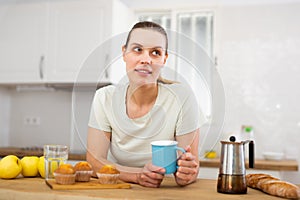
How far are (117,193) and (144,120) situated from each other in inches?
12.1

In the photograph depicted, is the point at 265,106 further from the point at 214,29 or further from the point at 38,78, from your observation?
the point at 38,78

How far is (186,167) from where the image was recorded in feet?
4.17

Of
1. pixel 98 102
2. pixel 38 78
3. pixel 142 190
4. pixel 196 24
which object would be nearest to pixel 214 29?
pixel 196 24

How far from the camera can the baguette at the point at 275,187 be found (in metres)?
1.15

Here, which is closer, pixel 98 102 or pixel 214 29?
pixel 98 102

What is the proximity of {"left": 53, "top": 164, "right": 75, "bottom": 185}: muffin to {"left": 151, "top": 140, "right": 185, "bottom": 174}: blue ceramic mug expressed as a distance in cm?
25

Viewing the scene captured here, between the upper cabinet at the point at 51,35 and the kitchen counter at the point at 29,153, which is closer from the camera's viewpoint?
the kitchen counter at the point at 29,153

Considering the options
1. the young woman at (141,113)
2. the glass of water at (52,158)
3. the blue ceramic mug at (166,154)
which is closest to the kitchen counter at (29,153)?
the young woman at (141,113)

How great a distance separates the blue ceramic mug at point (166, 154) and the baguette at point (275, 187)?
260mm

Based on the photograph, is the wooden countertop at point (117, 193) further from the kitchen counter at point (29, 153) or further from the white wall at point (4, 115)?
the white wall at point (4, 115)

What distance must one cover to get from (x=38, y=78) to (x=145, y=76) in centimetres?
235

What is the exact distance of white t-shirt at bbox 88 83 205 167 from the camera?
1.38 metres

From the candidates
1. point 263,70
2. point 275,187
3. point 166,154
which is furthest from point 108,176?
point 263,70

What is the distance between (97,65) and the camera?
4.64 feet
